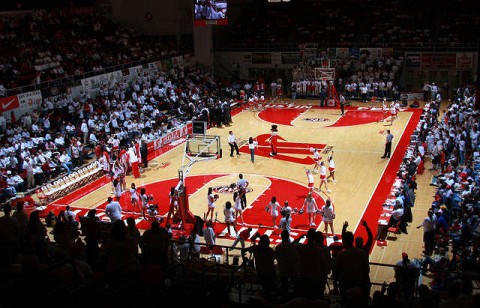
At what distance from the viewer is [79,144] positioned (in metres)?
27.3

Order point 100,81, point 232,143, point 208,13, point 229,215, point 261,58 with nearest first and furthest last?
1. point 229,215
2. point 232,143
3. point 100,81
4. point 208,13
5. point 261,58

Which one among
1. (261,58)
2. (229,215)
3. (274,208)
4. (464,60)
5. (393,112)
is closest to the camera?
(229,215)

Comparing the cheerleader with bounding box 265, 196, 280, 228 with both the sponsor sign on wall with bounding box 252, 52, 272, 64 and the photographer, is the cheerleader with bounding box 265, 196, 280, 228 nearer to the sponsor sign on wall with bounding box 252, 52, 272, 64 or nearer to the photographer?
the photographer

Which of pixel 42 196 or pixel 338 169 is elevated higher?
pixel 338 169

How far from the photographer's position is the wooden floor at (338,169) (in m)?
18.3

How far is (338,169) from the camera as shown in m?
25.6

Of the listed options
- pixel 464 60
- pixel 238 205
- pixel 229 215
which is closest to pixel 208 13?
pixel 464 60

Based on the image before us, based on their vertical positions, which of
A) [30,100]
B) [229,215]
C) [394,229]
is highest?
[30,100]

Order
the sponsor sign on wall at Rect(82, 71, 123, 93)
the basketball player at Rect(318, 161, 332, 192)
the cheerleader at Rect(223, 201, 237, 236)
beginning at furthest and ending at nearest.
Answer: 1. the sponsor sign on wall at Rect(82, 71, 123, 93)
2. the basketball player at Rect(318, 161, 332, 192)
3. the cheerleader at Rect(223, 201, 237, 236)

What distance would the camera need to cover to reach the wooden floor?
60.2 feet

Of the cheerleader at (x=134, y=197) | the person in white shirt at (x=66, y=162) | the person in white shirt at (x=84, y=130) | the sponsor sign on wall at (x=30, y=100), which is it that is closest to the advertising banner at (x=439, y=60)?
the person in white shirt at (x=84, y=130)

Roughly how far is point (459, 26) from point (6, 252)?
41763mm

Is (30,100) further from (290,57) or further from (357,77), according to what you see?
(357,77)

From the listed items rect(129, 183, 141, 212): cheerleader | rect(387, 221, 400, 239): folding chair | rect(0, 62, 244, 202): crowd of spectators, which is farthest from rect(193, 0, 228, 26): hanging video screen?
rect(387, 221, 400, 239): folding chair
